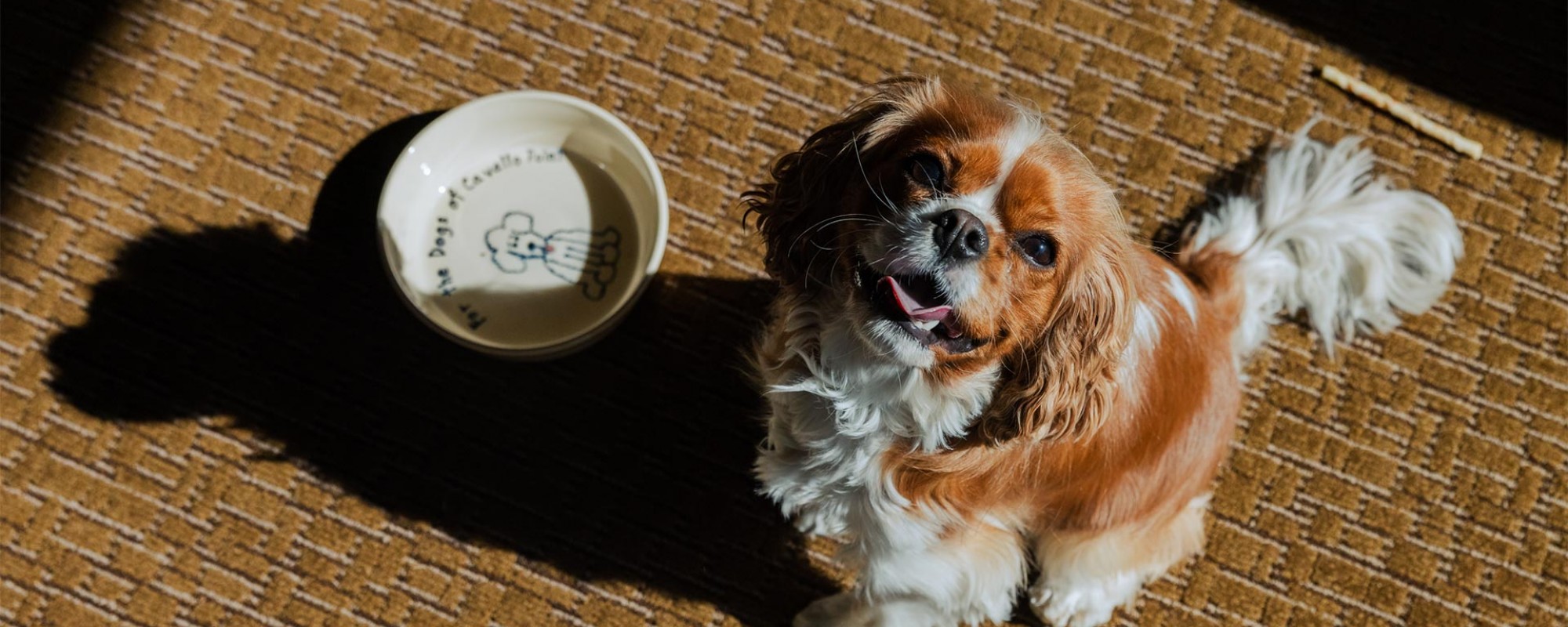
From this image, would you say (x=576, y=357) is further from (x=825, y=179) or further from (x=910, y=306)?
(x=910, y=306)

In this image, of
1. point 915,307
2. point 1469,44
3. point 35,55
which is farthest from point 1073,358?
point 35,55

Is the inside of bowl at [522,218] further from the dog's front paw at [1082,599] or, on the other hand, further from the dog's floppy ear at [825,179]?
the dog's front paw at [1082,599]

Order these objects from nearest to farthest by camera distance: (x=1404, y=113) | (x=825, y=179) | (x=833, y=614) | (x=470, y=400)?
(x=825, y=179) < (x=833, y=614) < (x=470, y=400) < (x=1404, y=113)

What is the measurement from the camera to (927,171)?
132 centimetres

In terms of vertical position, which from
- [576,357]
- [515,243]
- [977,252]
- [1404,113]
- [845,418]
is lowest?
[576,357]

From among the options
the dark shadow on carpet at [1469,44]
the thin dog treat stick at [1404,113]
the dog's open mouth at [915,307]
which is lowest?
the dog's open mouth at [915,307]

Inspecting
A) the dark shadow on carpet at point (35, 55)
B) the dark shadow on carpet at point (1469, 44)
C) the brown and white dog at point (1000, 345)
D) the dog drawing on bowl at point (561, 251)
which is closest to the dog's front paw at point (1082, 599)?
the brown and white dog at point (1000, 345)

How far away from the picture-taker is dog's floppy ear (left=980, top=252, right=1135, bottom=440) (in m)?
1.35

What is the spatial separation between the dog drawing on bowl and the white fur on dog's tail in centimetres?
112

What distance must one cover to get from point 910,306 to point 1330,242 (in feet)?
3.50

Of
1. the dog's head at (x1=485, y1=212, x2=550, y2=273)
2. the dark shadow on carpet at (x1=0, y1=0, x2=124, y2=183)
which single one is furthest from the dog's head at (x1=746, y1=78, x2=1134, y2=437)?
the dark shadow on carpet at (x1=0, y1=0, x2=124, y2=183)

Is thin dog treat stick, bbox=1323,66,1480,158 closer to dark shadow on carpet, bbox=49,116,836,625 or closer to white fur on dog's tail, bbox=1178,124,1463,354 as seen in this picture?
white fur on dog's tail, bbox=1178,124,1463,354

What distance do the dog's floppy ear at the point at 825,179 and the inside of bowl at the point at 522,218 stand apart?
0.49 meters

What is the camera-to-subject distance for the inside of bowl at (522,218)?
1.98 meters
